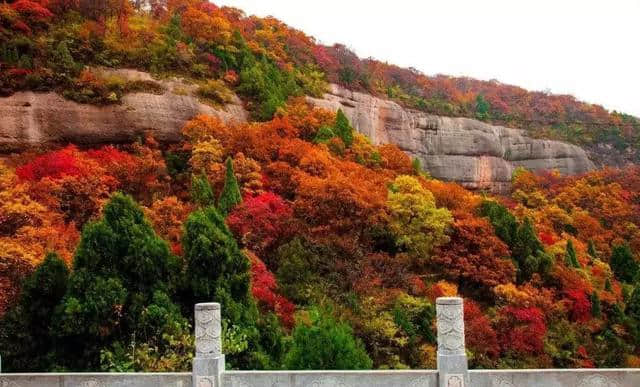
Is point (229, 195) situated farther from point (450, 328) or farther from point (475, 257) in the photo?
point (450, 328)

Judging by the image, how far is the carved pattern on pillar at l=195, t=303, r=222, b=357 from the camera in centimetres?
889

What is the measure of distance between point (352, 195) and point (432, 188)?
683 cm

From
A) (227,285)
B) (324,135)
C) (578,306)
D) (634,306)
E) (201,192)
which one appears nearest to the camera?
(227,285)

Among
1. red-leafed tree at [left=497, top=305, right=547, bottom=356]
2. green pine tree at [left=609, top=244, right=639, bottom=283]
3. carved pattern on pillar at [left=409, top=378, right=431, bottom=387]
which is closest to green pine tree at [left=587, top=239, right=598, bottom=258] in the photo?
green pine tree at [left=609, top=244, right=639, bottom=283]

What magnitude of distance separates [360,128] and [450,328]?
31.9 meters

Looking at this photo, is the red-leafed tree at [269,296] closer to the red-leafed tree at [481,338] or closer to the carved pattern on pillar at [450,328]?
the red-leafed tree at [481,338]

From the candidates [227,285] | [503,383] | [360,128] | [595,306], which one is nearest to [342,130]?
[360,128]

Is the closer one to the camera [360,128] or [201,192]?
[201,192]

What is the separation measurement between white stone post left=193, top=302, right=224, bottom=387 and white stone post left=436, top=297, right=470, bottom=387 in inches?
134

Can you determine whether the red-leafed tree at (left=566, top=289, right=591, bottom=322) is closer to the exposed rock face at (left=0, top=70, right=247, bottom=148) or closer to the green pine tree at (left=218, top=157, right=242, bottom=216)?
the green pine tree at (left=218, top=157, right=242, bottom=216)

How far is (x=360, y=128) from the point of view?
39.9m

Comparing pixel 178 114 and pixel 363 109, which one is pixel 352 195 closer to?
pixel 178 114

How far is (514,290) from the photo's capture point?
773 inches

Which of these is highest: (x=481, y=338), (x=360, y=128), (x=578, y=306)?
(x=360, y=128)
